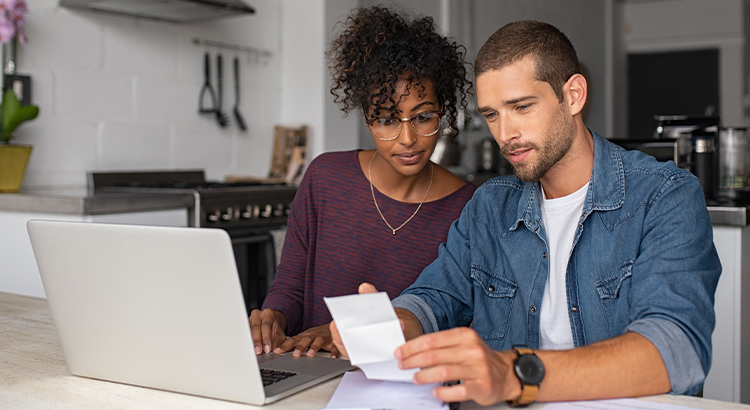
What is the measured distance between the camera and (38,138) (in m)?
2.64

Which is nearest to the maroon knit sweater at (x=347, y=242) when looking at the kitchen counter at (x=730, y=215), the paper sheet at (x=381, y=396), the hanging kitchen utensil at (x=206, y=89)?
the paper sheet at (x=381, y=396)

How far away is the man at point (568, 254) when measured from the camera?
97 centimetres

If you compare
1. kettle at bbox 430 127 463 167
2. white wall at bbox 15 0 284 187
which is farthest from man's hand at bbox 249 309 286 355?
kettle at bbox 430 127 463 167

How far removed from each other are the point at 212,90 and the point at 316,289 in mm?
1954

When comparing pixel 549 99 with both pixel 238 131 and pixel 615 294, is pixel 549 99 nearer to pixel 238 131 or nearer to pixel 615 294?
pixel 615 294

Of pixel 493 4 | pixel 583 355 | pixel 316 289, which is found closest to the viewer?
pixel 583 355

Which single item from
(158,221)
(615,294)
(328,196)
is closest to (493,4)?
(158,221)

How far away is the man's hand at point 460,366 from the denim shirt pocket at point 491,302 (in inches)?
18.5

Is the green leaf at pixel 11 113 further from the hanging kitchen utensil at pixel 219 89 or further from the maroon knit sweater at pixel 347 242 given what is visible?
the maroon knit sweater at pixel 347 242

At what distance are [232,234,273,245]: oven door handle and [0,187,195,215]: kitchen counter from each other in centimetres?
31

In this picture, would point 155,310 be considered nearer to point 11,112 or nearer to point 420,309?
point 420,309

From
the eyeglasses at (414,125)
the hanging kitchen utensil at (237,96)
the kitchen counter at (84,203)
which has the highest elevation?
the hanging kitchen utensil at (237,96)

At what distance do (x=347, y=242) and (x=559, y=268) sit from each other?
1.74ft

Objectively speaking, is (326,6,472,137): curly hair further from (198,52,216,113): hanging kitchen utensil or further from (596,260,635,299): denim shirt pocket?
(198,52,216,113): hanging kitchen utensil
